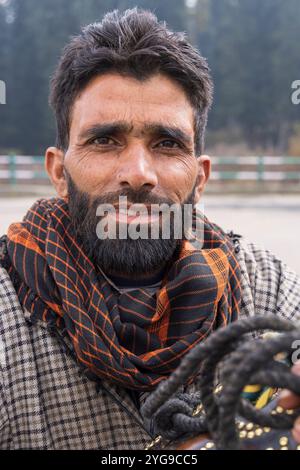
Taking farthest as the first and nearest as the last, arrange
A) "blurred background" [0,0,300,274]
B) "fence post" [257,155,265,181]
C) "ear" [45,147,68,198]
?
"blurred background" [0,0,300,274] < "fence post" [257,155,265,181] < "ear" [45,147,68,198]

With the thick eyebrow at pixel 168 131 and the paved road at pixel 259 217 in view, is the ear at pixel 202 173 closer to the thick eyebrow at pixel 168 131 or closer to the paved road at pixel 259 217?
the thick eyebrow at pixel 168 131

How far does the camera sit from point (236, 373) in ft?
2.77

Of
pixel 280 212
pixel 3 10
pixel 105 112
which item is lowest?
pixel 280 212

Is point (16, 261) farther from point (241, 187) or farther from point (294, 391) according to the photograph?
point (241, 187)

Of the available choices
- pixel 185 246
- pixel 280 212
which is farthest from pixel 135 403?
pixel 280 212

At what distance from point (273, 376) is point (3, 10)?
33686 millimetres

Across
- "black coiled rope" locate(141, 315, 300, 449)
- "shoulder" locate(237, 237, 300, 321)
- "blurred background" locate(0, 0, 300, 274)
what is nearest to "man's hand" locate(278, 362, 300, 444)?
"black coiled rope" locate(141, 315, 300, 449)

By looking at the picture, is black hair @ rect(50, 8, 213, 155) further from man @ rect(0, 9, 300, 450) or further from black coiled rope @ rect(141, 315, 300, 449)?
black coiled rope @ rect(141, 315, 300, 449)

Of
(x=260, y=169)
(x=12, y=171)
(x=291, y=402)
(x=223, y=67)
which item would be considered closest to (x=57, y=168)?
(x=291, y=402)

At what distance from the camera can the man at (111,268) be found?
1.58 meters

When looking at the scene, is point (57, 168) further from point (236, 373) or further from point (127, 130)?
point (236, 373)

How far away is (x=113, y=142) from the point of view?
5.47 ft

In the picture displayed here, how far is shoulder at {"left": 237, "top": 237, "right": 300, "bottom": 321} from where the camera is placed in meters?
1.96

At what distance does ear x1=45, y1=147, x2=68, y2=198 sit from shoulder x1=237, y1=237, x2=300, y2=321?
0.61m
